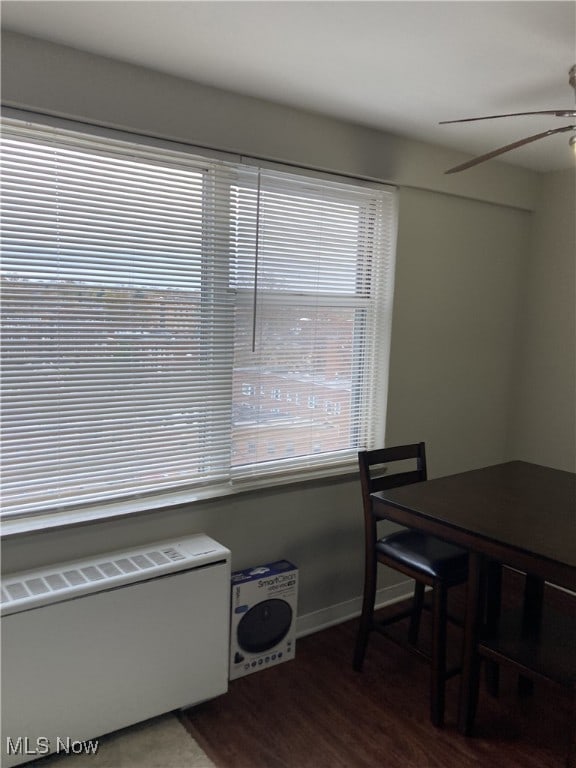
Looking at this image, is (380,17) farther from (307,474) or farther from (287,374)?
(307,474)

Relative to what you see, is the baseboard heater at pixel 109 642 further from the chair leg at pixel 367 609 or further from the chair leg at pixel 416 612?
the chair leg at pixel 416 612

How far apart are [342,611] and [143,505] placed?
1.30 m

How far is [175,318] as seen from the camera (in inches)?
94.1

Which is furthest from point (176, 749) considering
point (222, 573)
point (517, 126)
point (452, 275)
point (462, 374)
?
point (517, 126)

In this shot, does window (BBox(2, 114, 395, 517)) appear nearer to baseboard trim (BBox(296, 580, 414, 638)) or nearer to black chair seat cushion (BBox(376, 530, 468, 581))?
black chair seat cushion (BBox(376, 530, 468, 581))

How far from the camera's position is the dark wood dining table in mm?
1904

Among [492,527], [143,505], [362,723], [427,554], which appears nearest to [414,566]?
[427,554]

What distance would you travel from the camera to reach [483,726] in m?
2.31

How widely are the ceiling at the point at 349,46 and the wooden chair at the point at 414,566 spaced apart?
1498mm

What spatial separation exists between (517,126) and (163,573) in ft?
8.02

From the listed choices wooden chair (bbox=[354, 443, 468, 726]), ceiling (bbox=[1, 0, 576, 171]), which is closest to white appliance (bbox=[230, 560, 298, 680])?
wooden chair (bbox=[354, 443, 468, 726])

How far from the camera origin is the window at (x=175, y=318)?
2.07 m

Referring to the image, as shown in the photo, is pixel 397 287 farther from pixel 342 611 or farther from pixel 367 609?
pixel 342 611

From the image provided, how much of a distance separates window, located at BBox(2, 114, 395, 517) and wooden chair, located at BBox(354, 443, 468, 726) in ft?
1.21
